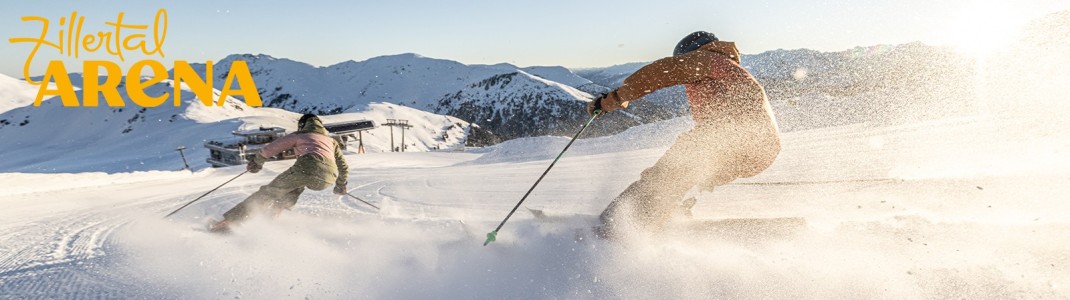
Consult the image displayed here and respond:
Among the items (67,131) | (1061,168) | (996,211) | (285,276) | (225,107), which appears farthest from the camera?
(225,107)

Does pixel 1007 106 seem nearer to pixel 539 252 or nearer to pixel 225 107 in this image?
pixel 539 252

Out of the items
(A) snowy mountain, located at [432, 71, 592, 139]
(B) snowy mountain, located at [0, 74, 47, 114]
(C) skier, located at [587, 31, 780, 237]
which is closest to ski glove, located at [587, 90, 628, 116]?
(C) skier, located at [587, 31, 780, 237]

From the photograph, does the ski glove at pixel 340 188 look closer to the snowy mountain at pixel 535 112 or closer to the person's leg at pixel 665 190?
the person's leg at pixel 665 190

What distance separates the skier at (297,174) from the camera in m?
4.91

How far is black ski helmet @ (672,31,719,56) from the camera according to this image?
343cm

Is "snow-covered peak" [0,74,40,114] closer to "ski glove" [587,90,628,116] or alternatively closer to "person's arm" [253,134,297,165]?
"person's arm" [253,134,297,165]

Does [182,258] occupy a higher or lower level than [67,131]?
higher

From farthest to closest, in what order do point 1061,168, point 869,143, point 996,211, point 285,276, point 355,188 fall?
point 869,143 → point 355,188 → point 1061,168 → point 996,211 → point 285,276

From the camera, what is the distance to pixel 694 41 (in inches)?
136

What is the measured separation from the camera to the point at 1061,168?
18.2 feet

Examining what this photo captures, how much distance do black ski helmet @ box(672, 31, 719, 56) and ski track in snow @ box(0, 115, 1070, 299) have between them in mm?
1352

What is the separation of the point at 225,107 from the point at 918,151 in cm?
8478

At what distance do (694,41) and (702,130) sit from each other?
64 centimetres

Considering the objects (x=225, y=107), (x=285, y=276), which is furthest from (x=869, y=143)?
(x=225, y=107)
